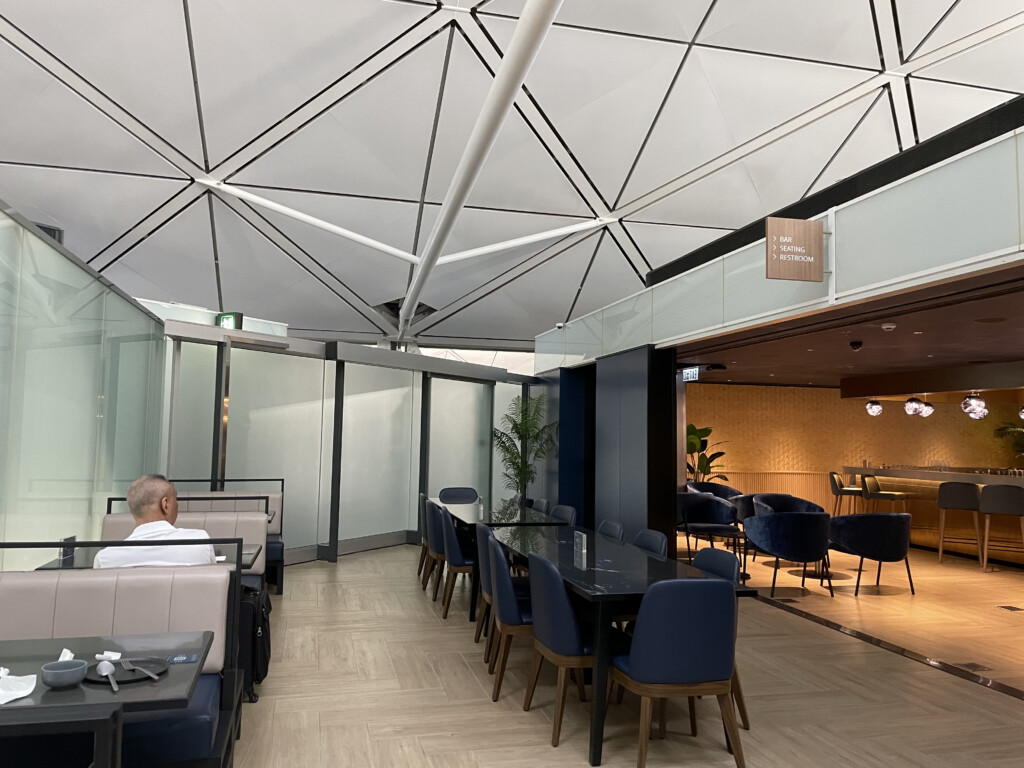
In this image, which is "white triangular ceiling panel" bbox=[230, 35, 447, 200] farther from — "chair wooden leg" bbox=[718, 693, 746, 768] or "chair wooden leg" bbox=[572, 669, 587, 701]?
"chair wooden leg" bbox=[718, 693, 746, 768]

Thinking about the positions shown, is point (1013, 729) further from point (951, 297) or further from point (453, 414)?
point (453, 414)

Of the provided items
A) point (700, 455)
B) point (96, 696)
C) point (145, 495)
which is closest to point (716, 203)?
point (700, 455)

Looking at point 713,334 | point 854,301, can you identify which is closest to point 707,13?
point 713,334

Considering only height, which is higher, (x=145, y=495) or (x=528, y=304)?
(x=528, y=304)

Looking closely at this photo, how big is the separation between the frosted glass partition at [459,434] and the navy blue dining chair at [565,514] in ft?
12.8

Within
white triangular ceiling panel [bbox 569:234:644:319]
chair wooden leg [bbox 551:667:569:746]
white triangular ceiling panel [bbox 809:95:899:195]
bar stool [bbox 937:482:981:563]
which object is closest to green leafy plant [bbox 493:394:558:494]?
white triangular ceiling panel [bbox 569:234:644:319]

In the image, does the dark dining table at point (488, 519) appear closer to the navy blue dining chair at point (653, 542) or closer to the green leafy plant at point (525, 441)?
the navy blue dining chair at point (653, 542)

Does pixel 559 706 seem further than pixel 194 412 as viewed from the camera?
No

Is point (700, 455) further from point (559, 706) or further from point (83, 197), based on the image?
point (83, 197)

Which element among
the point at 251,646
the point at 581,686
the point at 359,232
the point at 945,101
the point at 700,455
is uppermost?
the point at 945,101

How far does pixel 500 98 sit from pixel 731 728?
424cm

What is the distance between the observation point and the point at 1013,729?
3941 mm

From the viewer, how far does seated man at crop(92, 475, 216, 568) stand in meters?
3.43

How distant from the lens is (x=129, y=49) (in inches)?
281
